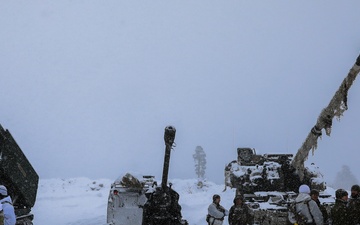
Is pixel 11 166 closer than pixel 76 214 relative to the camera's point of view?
Yes

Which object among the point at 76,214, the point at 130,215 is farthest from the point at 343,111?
the point at 76,214

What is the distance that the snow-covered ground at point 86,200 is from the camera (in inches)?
634

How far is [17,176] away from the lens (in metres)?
9.67

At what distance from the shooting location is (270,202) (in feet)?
36.8

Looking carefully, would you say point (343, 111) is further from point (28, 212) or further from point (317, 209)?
point (28, 212)

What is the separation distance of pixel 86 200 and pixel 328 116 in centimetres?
1518

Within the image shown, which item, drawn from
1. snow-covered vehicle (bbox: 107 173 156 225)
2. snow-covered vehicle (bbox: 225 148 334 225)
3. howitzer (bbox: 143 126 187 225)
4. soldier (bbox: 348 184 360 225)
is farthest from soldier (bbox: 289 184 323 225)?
snow-covered vehicle (bbox: 107 173 156 225)

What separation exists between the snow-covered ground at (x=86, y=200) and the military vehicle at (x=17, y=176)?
5.23 m

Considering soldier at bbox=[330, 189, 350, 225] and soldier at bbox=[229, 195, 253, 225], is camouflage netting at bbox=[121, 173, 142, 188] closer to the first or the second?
soldier at bbox=[229, 195, 253, 225]

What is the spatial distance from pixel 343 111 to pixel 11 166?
28.8 ft

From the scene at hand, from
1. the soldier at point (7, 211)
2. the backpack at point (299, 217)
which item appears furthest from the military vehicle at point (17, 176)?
the backpack at point (299, 217)

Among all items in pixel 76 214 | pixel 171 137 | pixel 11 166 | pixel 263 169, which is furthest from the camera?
pixel 76 214

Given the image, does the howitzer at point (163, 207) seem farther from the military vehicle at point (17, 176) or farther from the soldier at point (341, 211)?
the military vehicle at point (17, 176)

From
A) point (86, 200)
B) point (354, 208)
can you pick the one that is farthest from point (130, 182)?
point (86, 200)
